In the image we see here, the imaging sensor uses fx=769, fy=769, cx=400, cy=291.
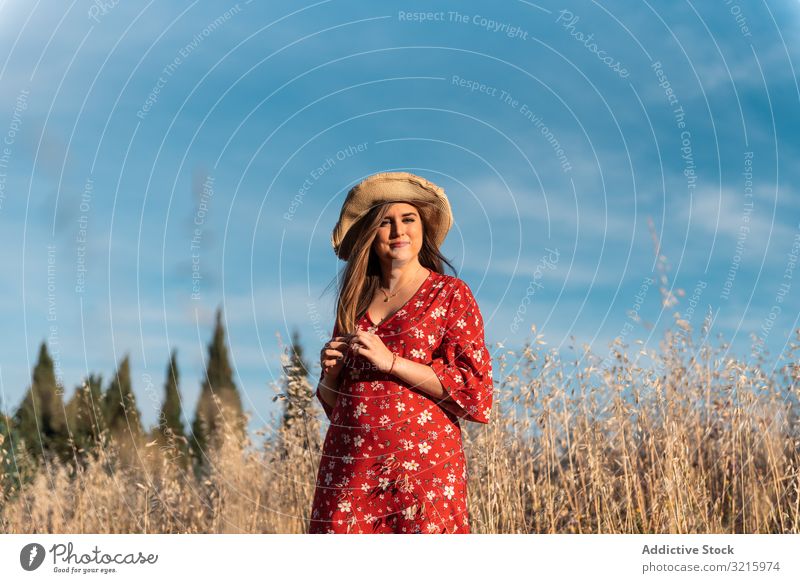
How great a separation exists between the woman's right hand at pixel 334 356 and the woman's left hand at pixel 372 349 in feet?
0.33

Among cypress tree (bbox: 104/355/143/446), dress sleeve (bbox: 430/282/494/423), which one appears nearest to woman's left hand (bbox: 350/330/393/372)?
dress sleeve (bbox: 430/282/494/423)

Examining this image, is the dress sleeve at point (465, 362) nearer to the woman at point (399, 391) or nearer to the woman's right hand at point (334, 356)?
the woman at point (399, 391)

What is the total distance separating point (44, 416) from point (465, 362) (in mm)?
13317

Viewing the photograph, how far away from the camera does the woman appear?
309cm

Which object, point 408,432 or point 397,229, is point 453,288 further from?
point 408,432

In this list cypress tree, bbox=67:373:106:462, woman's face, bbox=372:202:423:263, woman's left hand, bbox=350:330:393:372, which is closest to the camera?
A: woman's left hand, bbox=350:330:393:372

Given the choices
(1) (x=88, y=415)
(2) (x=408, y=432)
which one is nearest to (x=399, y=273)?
(2) (x=408, y=432)

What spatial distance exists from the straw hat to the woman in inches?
3.7

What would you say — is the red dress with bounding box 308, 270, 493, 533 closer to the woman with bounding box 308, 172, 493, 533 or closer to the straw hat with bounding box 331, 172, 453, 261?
the woman with bounding box 308, 172, 493, 533

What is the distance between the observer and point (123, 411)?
8938 millimetres
